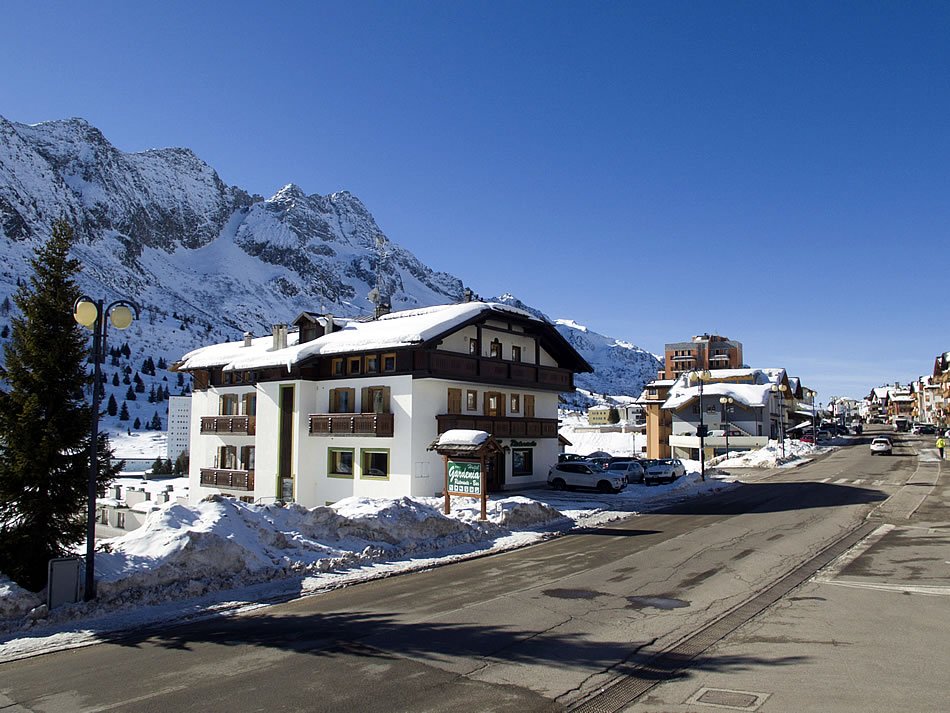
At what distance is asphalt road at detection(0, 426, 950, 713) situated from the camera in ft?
29.1

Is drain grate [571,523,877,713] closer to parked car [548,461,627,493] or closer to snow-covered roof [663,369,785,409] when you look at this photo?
parked car [548,461,627,493]

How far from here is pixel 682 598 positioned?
1430 cm

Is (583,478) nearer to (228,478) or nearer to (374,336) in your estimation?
(374,336)

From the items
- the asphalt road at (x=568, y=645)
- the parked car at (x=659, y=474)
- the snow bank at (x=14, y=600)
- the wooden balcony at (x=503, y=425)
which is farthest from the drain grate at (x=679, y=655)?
the parked car at (x=659, y=474)

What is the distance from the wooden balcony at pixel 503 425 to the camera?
3469cm

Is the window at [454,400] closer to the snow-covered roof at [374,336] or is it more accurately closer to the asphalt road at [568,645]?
the snow-covered roof at [374,336]

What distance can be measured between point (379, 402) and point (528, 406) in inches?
388

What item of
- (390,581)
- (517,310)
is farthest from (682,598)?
(517,310)

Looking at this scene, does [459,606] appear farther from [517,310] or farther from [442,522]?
[517,310]

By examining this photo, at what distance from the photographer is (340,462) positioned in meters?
37.1

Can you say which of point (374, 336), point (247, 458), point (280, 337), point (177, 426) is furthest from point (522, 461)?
point (177, 426)

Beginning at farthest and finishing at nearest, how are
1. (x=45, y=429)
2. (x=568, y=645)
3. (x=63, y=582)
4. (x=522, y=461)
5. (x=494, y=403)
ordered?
(x=522, y=461) < (x=494, y=403) < (x=45, y=429) < (x=63, y=582) < (x=568, y=645)

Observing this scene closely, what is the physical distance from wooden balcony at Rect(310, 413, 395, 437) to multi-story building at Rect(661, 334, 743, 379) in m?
123

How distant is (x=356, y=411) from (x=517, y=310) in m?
10.4
